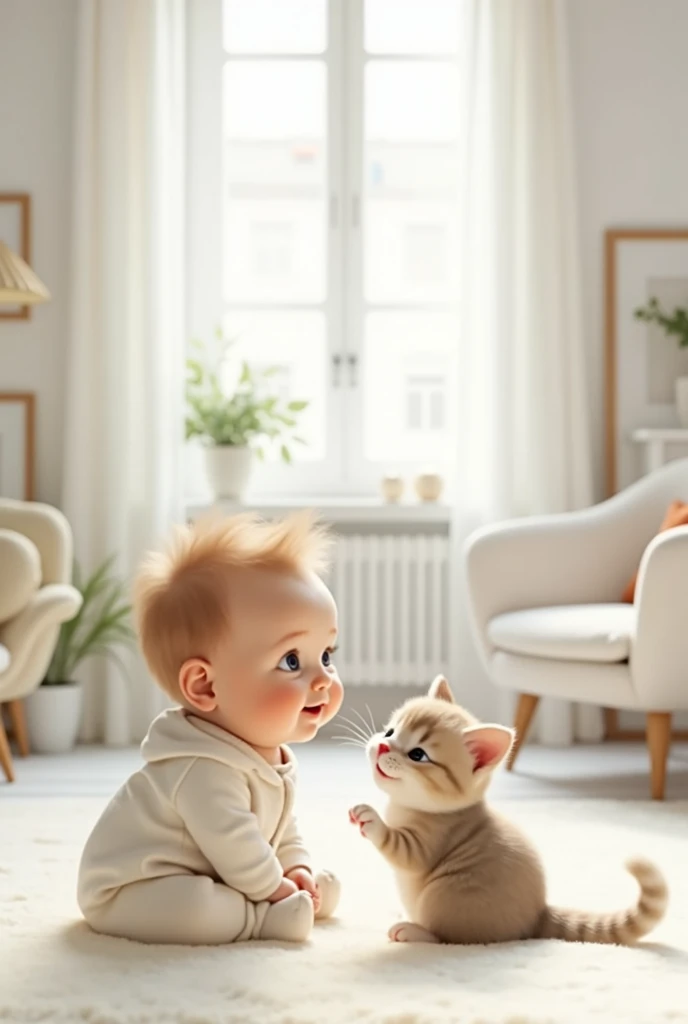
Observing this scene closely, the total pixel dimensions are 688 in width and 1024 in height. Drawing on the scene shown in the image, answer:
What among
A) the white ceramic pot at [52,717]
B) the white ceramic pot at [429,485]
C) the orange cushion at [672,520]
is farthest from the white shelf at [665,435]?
the white ceramic pot at [52,717]

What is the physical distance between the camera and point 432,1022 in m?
1.42

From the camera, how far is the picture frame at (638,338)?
469cm

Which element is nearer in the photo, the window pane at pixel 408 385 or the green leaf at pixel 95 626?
the green leaf at pixel 95 626

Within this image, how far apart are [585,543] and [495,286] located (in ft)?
3.15

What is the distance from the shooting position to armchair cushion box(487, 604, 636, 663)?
138 inches

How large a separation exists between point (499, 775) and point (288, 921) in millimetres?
2243

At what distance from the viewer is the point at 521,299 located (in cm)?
457

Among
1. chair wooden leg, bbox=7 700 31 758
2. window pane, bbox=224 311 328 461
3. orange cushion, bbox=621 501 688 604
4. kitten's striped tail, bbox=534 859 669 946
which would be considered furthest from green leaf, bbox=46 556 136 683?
kitten's striped tail, bbox=534 859 669 946

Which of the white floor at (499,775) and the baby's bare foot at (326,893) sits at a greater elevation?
the baby's bare foot at (326,893)

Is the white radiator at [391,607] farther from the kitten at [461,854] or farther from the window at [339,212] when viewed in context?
the kitten at [461,854]

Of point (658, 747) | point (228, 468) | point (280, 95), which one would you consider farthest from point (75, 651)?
point (280, 95)

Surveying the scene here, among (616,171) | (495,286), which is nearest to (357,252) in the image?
(495,286)

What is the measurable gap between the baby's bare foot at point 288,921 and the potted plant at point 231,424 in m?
2.94

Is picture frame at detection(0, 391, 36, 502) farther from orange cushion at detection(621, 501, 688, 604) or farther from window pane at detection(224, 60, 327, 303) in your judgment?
orange cushion at detection(621, 501, 688, 604)
